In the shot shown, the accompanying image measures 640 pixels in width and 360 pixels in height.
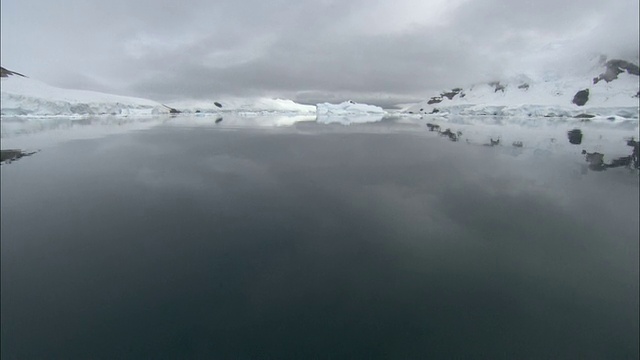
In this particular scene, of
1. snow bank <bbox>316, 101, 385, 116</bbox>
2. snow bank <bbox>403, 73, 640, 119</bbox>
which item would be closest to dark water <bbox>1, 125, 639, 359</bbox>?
snow bank <bbox>316, 101, 385, 116</bbox>

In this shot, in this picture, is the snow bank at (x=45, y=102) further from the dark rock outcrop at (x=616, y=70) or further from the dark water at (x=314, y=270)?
the dark rock outcrop at (x=616, y=70)

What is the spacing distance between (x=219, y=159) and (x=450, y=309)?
11909 millimetres

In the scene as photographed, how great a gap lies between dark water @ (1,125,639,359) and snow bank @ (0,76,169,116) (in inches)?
2318

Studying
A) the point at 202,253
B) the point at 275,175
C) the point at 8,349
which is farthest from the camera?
the point at 275,175

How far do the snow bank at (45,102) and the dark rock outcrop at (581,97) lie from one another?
600ft

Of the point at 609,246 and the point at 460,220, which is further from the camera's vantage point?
the point at 460,220

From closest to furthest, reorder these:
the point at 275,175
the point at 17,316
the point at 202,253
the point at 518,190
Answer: the point at 17,316 < the point at 202,253 < the point at 518,190 < the point at 275,175

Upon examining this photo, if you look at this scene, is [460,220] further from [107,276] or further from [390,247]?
[107,276]

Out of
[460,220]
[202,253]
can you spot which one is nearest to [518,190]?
[460,220]

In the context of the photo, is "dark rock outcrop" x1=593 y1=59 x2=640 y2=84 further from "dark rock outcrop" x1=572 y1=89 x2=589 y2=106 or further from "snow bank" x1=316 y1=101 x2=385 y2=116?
"snow bank" x1=316 y1=101 x2=385 y2=116

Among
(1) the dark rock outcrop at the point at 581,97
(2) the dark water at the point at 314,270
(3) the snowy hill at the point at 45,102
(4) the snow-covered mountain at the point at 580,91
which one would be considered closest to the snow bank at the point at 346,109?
(4) the snow-covered mountain at the point at 580,91

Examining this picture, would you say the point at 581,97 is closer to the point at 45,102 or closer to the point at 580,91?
the point at 580,91

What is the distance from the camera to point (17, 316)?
3.58 m

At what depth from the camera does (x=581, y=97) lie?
150625 millimetres
